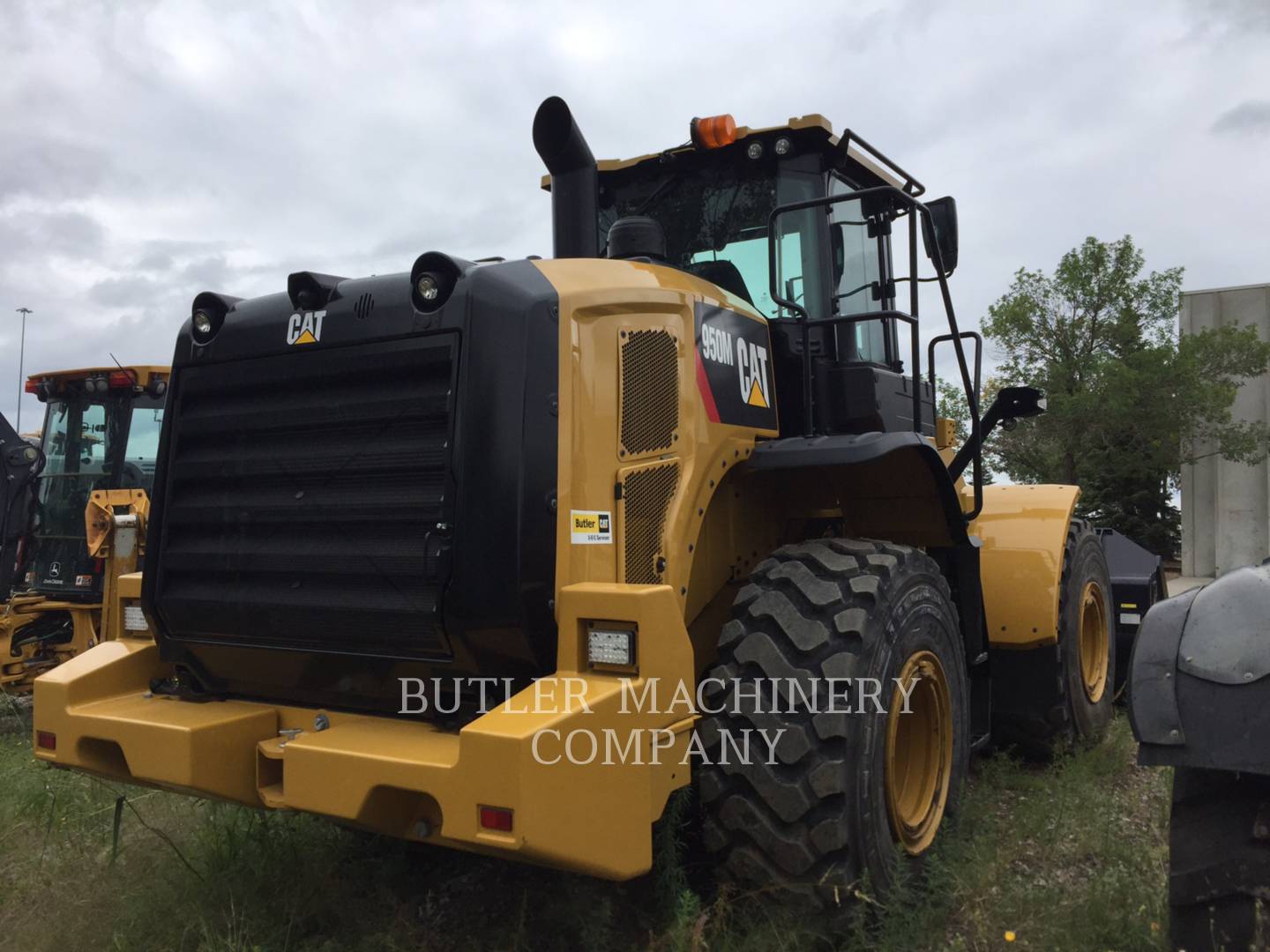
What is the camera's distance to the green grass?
10.4ft

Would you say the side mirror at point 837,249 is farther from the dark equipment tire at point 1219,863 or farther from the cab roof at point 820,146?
the dark equipment tire at point 1219,863

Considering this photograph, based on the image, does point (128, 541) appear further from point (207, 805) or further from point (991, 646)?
point (991, 646)

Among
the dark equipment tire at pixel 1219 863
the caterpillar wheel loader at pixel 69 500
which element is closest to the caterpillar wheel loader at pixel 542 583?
the dark equipment tire at pixel 1219 863

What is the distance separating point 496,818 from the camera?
258 cm

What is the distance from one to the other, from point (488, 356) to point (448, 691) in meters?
1.02

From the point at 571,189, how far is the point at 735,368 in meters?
1.01

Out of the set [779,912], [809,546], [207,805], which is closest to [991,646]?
[809,546]

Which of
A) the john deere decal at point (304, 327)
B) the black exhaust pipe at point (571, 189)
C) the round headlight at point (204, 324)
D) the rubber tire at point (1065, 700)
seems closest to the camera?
the john deere decal at point (304, 327)

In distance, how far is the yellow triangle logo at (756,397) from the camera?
381 centimetres

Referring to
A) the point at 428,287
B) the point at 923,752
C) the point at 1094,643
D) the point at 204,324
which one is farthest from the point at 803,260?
the point at 1094,643

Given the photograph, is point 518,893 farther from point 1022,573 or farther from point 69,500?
point 69,500

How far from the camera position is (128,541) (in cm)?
460

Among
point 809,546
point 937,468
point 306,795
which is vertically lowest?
point 306,795

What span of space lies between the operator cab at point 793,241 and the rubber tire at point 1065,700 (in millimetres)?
1336
